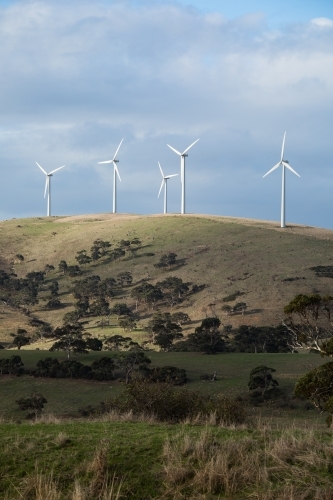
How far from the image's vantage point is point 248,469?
51.3 feet

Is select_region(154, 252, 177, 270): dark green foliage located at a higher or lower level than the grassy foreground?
higher

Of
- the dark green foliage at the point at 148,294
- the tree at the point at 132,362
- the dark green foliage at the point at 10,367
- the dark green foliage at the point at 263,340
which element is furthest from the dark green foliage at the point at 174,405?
the dark green foliage at the point at 148,294

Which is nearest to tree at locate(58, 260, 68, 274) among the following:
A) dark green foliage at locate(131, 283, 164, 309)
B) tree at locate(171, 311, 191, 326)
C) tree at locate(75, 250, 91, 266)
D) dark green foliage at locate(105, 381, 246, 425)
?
tree at locate(75, 250, 91, 266)

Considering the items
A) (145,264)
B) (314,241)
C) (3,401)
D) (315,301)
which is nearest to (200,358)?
(3,401)

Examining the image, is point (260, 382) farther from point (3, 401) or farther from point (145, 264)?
point (145, 264)

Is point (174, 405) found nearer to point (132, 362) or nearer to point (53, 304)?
point (132, 362)

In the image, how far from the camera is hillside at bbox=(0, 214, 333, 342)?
109 meters

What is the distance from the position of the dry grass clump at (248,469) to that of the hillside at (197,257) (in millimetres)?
81243

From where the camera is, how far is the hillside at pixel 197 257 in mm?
109375

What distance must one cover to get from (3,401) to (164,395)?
27.7 meters

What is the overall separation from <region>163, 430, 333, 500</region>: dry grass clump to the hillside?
81243mm

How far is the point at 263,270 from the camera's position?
121875mm

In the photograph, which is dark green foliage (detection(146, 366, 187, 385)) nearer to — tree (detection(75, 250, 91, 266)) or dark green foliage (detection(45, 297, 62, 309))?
dark green foliage (detection(45, 297, 62, 309))

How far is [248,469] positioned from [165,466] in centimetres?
170
